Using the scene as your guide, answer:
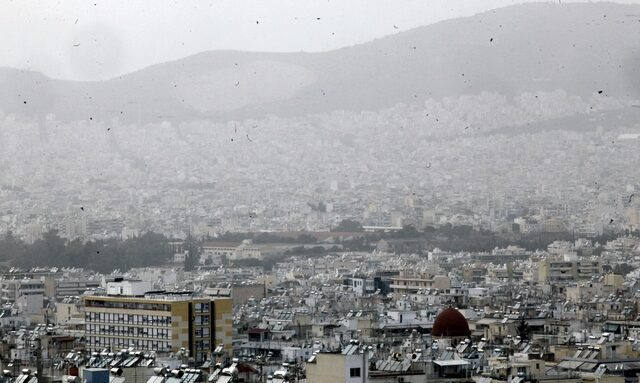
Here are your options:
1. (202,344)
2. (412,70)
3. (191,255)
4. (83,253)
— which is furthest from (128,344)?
(412,70)

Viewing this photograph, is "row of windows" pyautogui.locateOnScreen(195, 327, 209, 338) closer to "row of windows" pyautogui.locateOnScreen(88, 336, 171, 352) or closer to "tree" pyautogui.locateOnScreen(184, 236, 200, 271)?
"row of windows" pyautogui.locateOnScreen(88, 336, 171, 352)

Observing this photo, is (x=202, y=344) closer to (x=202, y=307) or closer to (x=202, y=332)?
(x=202, y=332)

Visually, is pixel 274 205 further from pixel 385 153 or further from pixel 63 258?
pixel 63 258

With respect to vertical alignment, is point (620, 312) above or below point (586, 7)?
below

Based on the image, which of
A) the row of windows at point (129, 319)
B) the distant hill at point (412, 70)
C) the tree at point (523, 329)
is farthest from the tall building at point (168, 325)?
the distant hill at point (412, 70)

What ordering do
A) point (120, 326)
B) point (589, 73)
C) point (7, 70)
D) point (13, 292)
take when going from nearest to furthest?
1. point (120, 326)
2. point (13, 292)
3. point (7, 70)
4. point (589, 73)

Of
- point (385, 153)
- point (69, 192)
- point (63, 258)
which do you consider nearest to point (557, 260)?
point (63, 258)

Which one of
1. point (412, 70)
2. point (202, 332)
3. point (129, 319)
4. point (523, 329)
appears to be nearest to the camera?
point (202, 332)
